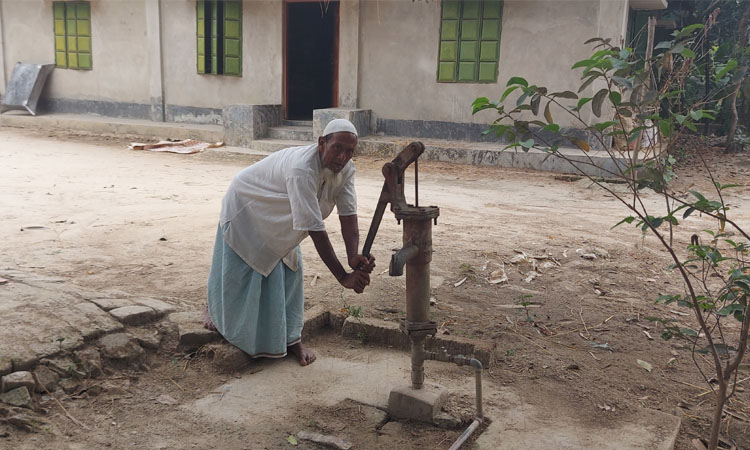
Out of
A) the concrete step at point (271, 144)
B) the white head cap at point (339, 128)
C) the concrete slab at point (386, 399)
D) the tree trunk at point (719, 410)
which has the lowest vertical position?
the concrete slab at point (386, 399)

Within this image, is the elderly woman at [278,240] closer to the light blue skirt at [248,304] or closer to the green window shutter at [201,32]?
the light blue skirt at [248,304]

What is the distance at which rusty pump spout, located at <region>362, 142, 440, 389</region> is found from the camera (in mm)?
2398

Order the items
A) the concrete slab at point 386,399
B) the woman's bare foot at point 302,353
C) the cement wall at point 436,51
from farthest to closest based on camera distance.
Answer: the cement wall at point 436,51
the woman's bare foot at point 302,353
the concrete slab at point 386,399

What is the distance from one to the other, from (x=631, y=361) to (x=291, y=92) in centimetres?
1111

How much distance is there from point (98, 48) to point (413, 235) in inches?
514

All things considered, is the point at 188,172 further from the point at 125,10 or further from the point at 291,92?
the point at 125,10

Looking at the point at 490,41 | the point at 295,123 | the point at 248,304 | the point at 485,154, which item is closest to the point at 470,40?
the point at 490,41

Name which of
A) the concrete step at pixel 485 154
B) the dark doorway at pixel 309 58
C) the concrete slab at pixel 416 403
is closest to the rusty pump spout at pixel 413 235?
the concrete slab at pixel 416 403

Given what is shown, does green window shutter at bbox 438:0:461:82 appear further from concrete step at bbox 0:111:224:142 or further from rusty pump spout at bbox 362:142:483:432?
rusty pump spout at bbox 362:142:483:432

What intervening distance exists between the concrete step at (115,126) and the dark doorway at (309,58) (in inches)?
70.2

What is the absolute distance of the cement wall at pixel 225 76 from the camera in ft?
39.0

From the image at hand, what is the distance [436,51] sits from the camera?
35.4 ft

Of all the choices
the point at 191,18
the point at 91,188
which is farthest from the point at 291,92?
the point at 91,188

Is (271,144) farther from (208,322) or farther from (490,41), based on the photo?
(208,322)
